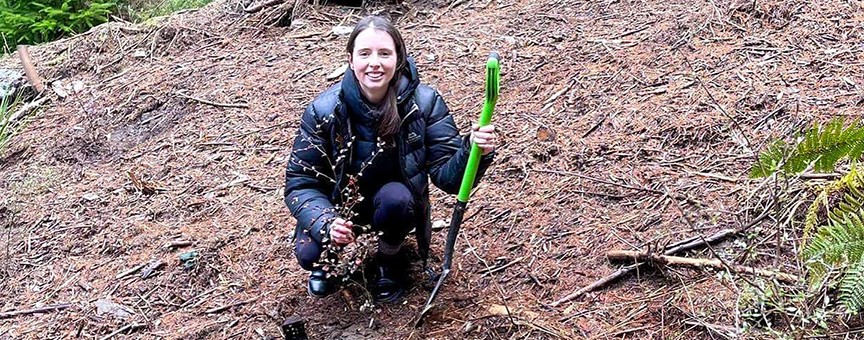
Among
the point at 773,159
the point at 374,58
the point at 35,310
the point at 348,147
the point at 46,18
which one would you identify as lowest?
the point at 46,18

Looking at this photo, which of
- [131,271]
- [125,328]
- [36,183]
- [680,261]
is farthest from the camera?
[36,183]

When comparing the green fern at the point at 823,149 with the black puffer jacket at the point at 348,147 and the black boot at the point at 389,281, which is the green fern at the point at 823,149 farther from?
the black boot at the point at 389,281

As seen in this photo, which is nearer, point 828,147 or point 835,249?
point 835,249

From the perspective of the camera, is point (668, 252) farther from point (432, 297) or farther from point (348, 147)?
point (348, 147)

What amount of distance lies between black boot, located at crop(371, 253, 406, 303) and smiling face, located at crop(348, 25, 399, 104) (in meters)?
0.73

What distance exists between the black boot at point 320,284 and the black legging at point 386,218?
0.07 meters

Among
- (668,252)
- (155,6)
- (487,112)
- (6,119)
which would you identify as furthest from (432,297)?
(155,6)

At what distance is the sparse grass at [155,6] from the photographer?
32.6 ft

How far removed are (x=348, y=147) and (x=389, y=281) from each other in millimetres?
617

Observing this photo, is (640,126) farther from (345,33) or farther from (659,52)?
(345,33)

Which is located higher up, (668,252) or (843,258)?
(843,258)

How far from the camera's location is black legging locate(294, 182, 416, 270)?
285 cm

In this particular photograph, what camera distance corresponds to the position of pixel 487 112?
2.58m

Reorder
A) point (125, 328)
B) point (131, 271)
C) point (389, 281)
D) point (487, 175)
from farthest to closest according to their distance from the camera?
point (487, 175)
point (131, 271)
point (125, 328)
point (389, 281)
